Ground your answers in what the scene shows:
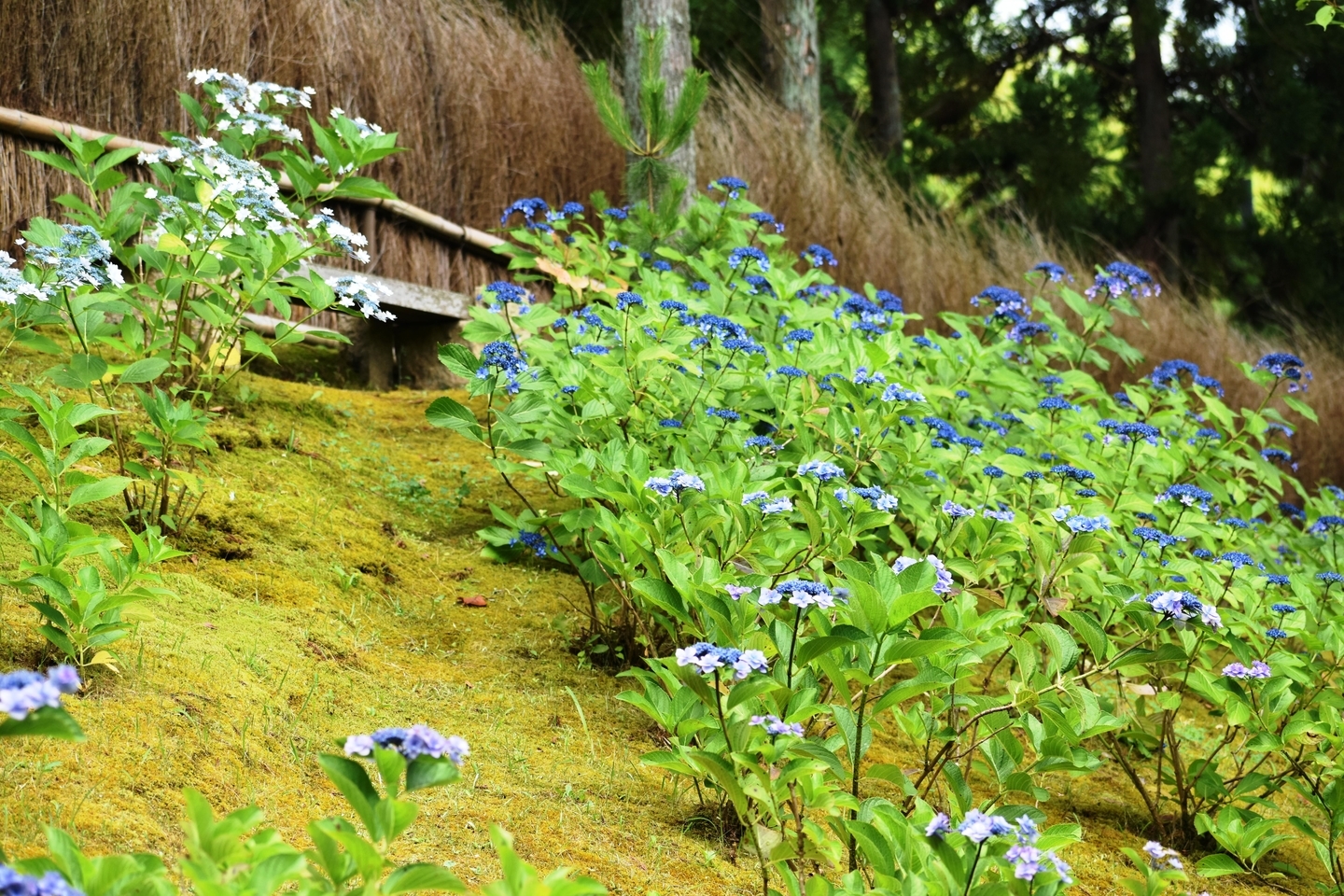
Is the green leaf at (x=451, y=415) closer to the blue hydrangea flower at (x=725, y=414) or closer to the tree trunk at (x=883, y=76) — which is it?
the blue hydrangea flower at (x=725, y=414)

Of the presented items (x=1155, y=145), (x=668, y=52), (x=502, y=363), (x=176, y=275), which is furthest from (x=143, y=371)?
(x=1155, y=145)

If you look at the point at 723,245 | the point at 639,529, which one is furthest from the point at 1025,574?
the point at 723,245

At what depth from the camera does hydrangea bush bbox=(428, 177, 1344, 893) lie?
188 cm

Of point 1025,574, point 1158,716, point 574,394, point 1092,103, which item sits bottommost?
point 1158,716

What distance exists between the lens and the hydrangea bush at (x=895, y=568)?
188 centimetres

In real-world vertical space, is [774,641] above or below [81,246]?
below

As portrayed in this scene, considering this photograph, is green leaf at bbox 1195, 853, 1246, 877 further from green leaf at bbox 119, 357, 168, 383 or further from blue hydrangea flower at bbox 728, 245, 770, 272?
green leaf at bbox 119, 357, 168, 383

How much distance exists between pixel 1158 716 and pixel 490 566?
1.76 m

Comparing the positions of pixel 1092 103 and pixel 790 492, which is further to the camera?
pixel 1092 103

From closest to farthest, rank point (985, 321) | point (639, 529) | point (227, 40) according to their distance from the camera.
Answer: point (639, 529)
point (985, 321)
point (227, 40)

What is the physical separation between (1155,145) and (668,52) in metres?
8.72

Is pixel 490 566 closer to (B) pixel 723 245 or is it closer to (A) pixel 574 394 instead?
(A) pixel 574 394

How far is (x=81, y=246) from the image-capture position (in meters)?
2.47

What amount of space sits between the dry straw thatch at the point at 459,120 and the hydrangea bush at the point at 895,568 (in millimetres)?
1357
